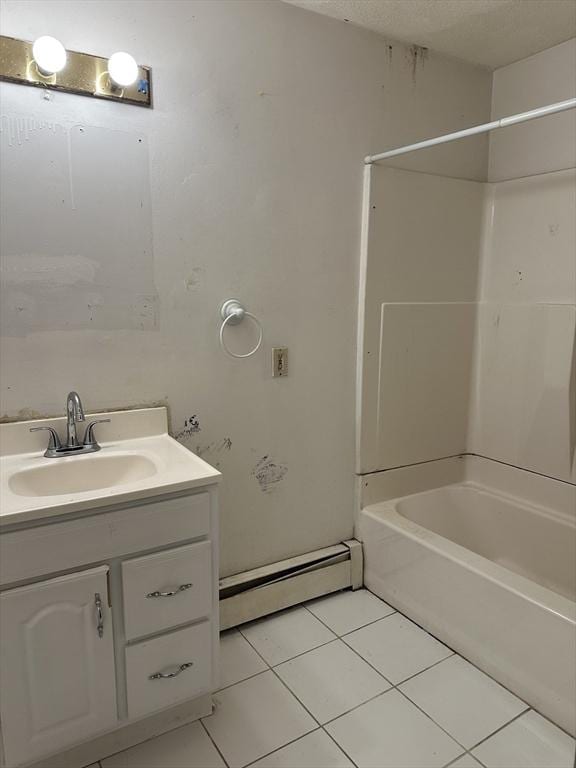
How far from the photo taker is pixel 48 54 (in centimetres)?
140

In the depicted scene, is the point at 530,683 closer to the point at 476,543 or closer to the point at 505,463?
the point at 476,543

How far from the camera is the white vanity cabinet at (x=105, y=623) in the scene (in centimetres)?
123

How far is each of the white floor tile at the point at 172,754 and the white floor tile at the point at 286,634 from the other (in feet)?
1.24

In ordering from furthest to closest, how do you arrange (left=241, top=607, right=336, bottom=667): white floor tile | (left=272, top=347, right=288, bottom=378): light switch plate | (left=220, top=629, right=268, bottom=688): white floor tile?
(left=272, top=347, right=288, bottom=378): light switch plate, (left=241, top=607, right=336, bottom=667): white floor tile, (left=220, top=629, right=268, bottom=688): white floor tile

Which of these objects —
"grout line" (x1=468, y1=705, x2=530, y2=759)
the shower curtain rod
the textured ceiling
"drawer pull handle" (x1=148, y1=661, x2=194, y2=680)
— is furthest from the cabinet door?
the textured ceiling

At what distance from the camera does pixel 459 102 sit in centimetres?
229

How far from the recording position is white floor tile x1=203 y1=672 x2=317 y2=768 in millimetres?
1491

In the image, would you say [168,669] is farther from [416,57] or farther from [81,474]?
[416,57]

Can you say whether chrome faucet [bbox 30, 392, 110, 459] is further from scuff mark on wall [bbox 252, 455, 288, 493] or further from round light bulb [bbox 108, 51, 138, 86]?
round light bulb [bbox 108, 51, 138, 86]

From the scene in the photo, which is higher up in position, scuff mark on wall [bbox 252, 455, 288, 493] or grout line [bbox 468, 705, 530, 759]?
scuff mark on wall [bbox 252, 455, 288, 493]

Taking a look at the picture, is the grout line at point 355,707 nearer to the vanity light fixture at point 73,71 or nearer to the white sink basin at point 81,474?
the white sink basin at point 81,474

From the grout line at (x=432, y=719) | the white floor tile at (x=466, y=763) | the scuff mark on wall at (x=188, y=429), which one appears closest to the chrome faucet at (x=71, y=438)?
the scuff mark on wall at (x=188, y=429)

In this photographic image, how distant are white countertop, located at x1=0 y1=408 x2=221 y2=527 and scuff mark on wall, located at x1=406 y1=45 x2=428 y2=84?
170 centimetres

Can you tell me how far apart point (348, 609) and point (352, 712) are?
537 millimetres
